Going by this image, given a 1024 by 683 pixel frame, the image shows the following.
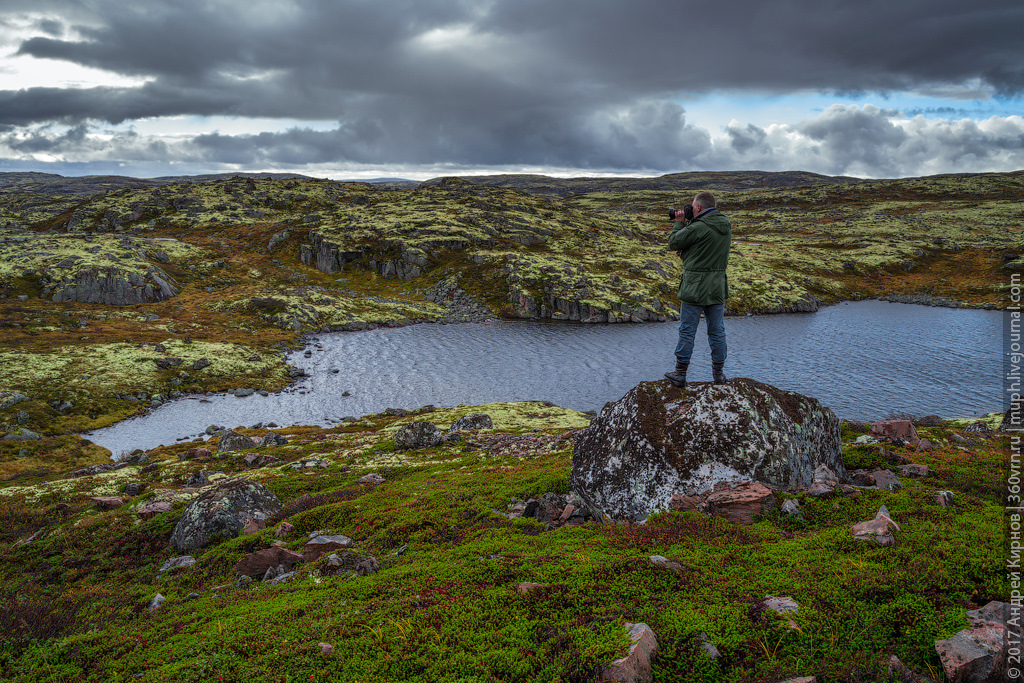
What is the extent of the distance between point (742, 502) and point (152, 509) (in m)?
31.2

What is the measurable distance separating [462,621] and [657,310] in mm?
118714

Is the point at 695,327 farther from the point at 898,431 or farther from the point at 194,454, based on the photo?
the point at 194,454

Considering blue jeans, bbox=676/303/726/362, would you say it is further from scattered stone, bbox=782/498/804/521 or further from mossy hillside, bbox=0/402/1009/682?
mossy hillside, bbox=0/402/1009/682

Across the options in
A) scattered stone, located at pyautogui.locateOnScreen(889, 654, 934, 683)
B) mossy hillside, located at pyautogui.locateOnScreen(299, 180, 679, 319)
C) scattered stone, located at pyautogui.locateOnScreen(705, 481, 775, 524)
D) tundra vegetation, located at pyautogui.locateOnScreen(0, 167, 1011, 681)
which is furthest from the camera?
mossy hillside, located at pyautogui.locateOnScreen(299, 180, 679, 319)

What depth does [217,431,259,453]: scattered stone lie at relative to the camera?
46.4 m

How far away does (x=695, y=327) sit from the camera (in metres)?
16.7

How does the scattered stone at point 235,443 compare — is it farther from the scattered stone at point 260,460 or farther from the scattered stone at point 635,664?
the scattered stone at point 635,664

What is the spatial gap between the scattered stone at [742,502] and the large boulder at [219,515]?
22.3m

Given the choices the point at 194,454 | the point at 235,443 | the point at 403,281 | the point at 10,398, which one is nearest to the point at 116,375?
the point at 10,398

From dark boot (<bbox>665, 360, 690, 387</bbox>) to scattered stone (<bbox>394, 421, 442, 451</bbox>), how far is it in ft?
92.2

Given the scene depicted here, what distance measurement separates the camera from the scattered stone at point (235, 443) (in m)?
46.4

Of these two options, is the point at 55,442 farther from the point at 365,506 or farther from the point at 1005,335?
the point at 1005,335

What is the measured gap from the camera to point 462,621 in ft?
33.8

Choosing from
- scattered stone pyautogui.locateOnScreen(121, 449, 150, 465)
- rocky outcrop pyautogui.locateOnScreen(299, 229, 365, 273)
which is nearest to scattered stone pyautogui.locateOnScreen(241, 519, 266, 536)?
scattered stone pyautogui.locateOnScreen(121, 449, 150, 465)
